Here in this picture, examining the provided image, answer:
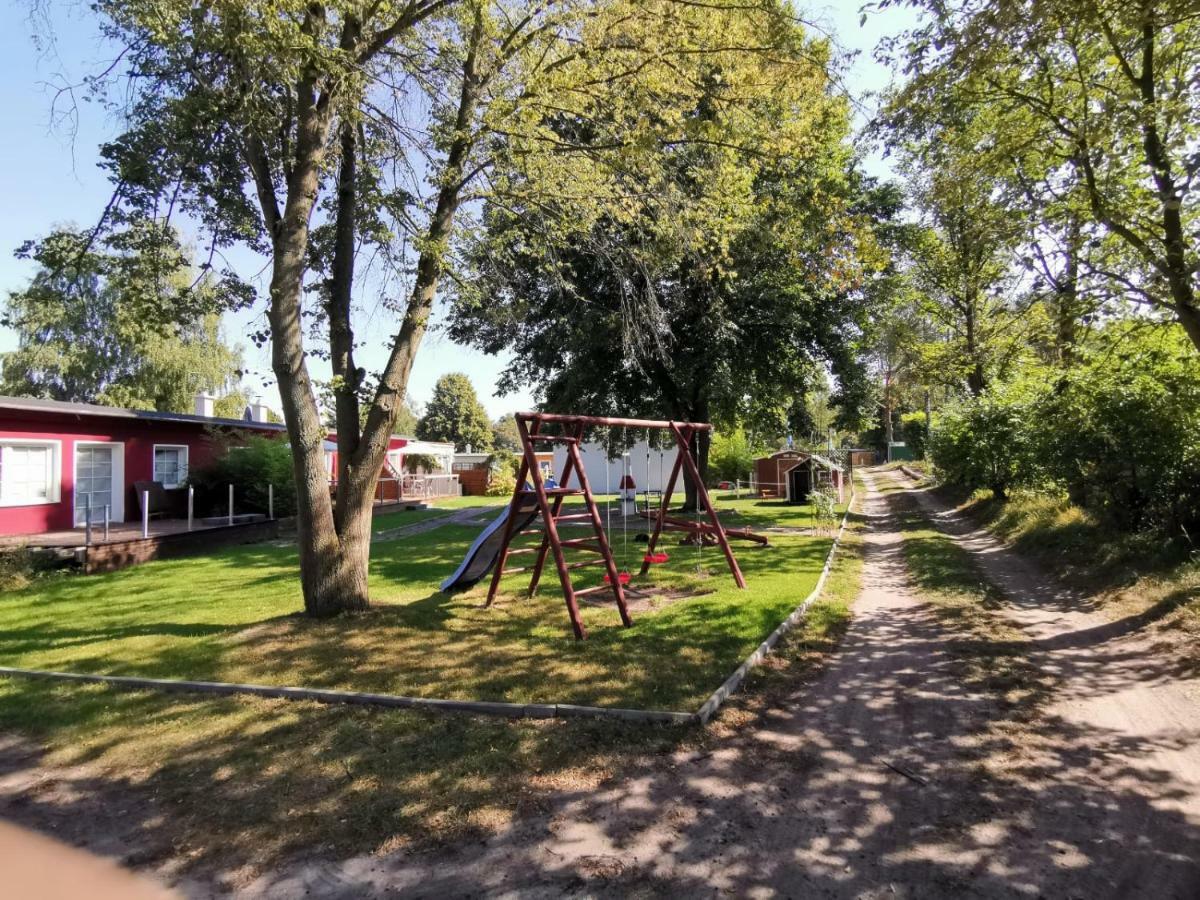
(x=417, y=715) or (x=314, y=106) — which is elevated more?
(x=314, y=106)

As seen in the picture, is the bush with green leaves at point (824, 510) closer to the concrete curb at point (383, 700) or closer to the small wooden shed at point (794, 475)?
the small wooden shed at point (794, 475)

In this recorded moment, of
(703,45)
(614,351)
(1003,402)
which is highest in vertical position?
(703,45)

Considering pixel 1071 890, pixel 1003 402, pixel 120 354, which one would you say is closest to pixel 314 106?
pixel 1071 890

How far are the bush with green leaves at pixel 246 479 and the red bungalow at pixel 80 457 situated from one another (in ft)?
2.32

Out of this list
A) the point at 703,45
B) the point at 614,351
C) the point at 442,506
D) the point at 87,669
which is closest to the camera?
the point at 87,669

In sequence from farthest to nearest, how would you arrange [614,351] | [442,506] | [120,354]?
[120,354], [442,506], [614,351]

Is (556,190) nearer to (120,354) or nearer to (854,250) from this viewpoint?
(854,250)

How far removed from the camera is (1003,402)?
17.7 m

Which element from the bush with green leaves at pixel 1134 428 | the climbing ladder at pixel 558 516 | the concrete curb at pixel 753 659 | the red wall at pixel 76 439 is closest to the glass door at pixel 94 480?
the red wall at pixel 76 439

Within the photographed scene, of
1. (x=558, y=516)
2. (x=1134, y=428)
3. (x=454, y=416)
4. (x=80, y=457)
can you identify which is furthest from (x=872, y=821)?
(x=454, y=416)

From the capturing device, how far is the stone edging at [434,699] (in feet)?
15.9

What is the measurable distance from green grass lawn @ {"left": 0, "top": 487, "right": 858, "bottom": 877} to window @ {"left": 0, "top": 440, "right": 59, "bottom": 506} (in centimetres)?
640

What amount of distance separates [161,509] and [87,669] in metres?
13.3

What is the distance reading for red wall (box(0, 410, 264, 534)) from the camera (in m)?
14.6
